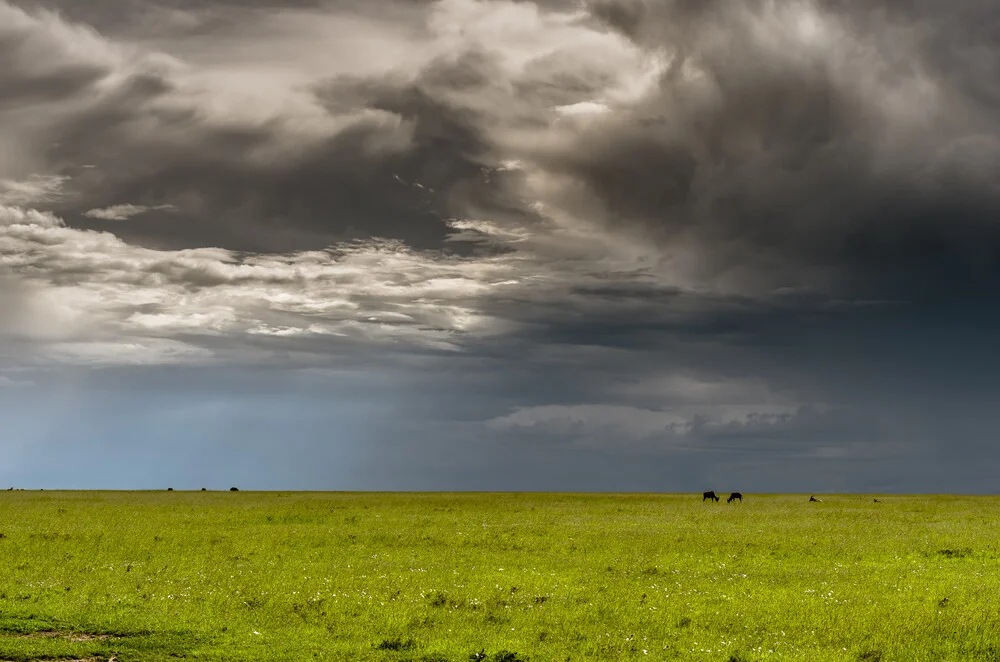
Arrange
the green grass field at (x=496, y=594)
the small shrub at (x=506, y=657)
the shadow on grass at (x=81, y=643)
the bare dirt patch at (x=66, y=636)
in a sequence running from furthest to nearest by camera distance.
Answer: the bare dirt patch at (x=66, y=636), the green grass field at (x=496, y=594), the small shrub at (x=506, y=657), the shadow on grass at (x=81, y=643)

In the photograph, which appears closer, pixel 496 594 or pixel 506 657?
pixel 506 657

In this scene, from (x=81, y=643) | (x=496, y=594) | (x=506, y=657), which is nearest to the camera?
(x=506, y=657)

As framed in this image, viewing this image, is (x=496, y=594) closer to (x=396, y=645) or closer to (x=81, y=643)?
(x=396, y=645)

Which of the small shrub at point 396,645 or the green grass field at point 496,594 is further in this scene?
the green grass field at point 496,594

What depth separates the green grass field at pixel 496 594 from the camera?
21.7m

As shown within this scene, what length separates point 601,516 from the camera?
6912 cm

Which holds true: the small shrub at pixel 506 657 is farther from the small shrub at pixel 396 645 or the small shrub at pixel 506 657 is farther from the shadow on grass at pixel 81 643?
the shadow on grass at pixel 81 643

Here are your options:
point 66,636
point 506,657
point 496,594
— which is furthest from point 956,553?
point 66,636

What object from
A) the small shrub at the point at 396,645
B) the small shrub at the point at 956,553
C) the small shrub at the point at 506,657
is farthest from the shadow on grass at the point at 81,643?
the small shrub at the point at 956,553

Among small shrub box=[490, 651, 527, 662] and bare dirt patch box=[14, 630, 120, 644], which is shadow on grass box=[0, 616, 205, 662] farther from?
small shrub box=[490, 651, 527, 662]

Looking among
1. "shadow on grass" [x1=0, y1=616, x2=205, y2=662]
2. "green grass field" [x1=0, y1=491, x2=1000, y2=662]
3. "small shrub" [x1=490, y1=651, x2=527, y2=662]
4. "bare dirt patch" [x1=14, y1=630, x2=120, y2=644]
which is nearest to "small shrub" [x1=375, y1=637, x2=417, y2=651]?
"green grass field" [x1=0, y1=491, x2=1000, y2=662]

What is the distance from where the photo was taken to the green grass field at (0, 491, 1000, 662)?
21734mm

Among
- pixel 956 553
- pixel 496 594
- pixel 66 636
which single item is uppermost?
pixel 956 553

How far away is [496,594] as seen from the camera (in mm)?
28859
